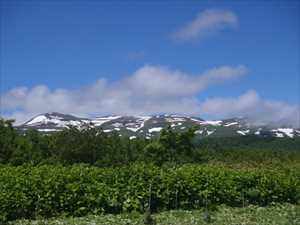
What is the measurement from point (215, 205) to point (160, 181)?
3.33 meters

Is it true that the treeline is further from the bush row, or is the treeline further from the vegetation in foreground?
the bush row

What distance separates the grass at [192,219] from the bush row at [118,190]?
1016 mm

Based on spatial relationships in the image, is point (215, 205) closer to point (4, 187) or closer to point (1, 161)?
point (4, 187)

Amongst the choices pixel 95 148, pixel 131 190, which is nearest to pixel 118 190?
pixel 131 190

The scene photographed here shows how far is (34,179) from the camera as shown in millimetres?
22516

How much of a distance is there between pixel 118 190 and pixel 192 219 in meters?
4.71

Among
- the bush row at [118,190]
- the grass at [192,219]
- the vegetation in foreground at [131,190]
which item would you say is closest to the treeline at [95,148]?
the vegetation in foreground at [131,190]

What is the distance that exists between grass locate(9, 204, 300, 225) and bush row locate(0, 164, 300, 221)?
1016 millimetres

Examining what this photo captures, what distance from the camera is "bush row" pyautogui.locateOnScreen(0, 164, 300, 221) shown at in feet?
72.9

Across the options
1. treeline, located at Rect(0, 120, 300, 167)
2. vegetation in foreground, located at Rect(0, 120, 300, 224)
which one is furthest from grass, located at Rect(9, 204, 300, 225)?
treeline, located at Rect(0, 120, 300, 167)

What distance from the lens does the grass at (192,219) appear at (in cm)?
1973

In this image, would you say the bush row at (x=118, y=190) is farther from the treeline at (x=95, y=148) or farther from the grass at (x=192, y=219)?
the treeline at (x=95, y=148)

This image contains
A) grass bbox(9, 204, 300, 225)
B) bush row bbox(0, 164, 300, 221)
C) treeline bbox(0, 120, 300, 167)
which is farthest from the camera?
treeline bbox(0, 120, 300, 167)

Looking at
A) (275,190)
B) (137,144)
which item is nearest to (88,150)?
(137,144)
